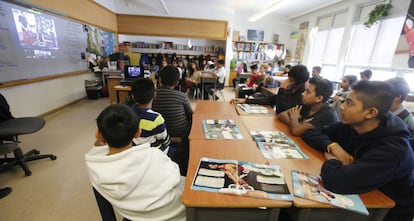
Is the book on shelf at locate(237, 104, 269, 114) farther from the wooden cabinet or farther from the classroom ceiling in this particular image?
the wooden cabinet

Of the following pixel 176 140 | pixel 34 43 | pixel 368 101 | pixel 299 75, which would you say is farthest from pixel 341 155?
pixel 34 43

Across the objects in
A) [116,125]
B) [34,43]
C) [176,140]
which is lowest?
[176,140]

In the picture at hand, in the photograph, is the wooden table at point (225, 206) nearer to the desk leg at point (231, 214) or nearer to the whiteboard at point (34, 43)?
the desk leg at point (231, 214)

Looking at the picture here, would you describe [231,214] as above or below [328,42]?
below

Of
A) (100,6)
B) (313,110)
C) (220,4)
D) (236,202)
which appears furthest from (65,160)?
(220,4)

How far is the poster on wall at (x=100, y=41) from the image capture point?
529 cm

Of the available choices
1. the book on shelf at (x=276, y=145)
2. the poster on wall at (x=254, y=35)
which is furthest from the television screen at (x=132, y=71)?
the poster on wall at (x=254, y=35)

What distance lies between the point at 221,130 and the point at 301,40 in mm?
7533

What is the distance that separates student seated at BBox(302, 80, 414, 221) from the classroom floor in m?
1.83

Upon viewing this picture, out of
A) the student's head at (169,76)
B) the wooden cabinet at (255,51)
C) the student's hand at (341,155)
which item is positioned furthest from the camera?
the wooden cabinet at (255,51)

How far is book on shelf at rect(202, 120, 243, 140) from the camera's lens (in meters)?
1.53

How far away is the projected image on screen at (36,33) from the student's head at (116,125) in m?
3.58

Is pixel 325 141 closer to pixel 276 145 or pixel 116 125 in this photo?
pixel 276 145

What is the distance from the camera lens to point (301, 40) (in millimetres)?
7609
